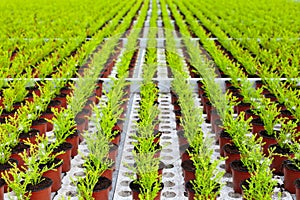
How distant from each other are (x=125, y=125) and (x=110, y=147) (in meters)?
1.01

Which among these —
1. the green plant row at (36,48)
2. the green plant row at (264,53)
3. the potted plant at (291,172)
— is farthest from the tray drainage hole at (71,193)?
the green plant row at (264,53)

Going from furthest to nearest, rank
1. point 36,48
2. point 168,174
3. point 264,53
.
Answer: point 36,48
point 264,53
point 168,174

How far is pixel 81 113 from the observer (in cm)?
449

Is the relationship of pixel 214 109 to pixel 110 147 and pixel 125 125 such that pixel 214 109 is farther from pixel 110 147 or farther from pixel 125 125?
pixel 110 147

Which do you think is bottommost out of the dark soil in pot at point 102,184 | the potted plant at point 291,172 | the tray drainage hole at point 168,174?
the tray drainage hole at point 168,174

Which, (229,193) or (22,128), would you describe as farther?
(22,128)

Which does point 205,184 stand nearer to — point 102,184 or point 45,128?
point 102,184

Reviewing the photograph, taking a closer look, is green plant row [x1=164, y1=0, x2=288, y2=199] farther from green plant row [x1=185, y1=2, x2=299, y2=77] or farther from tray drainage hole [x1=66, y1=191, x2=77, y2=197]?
tray drainage hole [x1=66, y1=191, x2=77, y2=197]

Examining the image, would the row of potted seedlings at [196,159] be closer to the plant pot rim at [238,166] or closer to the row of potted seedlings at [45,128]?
the plant pot rim at [238,166]

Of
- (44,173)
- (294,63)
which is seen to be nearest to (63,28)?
(294,63)

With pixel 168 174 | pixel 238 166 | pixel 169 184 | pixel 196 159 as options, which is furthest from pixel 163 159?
pixel 238 166

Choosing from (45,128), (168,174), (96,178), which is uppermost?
(96,178)

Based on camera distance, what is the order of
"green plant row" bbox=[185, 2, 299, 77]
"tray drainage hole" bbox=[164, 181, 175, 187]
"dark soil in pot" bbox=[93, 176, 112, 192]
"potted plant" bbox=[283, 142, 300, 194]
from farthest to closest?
"green plant row" bbox=[185, 2, 299, 77] → "tray drainage hole" bbox=[164, 181, 175, 187] → "potted plant" bbox=[283, 142, 300, 194] → "dark soil in pot" bbox=[93, 176, 112, 192]

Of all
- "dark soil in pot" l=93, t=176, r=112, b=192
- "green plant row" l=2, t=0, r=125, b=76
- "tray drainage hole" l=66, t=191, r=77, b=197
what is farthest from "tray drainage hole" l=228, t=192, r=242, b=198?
"green plant row" l=2, t=0, r=125, b=76
